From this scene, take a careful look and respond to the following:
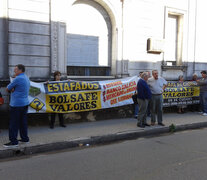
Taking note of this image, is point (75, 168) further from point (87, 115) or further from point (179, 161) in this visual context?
point (87, 115)

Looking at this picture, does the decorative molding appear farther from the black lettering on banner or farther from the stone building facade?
the black lettering on banner

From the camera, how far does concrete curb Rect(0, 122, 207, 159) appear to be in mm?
5043

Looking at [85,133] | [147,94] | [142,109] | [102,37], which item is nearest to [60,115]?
[85,133]

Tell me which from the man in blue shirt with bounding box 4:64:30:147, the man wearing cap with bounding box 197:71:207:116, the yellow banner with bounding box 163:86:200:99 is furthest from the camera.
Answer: the man wearing cap with bounding box 197:71:207:116

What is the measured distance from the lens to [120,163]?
4426 mm

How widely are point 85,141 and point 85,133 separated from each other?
565mm

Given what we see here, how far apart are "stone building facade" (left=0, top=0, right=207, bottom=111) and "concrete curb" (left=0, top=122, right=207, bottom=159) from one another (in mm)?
2597

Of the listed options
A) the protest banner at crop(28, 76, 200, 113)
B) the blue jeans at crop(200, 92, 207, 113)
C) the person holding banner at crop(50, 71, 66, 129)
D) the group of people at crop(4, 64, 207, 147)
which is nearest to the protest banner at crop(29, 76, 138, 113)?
the protest banner at crop(28, 76, 200, 113)

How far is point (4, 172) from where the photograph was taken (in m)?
4.06

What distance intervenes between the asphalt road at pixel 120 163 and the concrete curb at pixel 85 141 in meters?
0.25

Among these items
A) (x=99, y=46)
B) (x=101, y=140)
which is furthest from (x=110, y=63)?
(x=101, y=140)

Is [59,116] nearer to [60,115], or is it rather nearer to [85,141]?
[60,115]

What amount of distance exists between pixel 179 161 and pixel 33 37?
5527 millimetres

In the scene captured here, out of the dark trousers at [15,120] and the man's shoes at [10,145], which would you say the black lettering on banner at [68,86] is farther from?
the man's shoes at [10,145]
